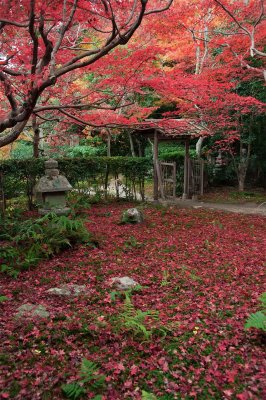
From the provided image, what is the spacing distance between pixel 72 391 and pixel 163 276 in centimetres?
274

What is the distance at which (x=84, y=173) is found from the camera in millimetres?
12156

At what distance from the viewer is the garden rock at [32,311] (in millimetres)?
3748

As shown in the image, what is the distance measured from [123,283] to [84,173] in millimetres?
7906

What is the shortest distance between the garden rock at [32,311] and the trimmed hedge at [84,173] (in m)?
6.81

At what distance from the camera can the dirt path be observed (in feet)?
36.8

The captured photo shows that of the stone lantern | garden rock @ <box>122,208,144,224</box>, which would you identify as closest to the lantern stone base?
the stone lantern

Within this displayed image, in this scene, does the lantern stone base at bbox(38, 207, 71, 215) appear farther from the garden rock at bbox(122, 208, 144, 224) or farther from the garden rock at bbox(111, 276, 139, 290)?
the garden rock at bbox(111, 276, 139, 290)

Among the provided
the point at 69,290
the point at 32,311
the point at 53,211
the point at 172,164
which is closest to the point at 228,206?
the point at 172,164

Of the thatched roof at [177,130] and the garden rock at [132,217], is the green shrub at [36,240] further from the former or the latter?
the thatched roof at [177,130]

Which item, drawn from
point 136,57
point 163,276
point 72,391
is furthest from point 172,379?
point 136,57

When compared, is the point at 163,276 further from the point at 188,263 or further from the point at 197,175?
the point at 197,175

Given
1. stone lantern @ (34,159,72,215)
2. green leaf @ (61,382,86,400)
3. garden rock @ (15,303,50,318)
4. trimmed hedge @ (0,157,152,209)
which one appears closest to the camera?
green leaf @ (61,382,86,400)

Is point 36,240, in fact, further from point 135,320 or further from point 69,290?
point 135,320

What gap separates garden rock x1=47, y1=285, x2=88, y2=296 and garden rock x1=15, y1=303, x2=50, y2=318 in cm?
44
